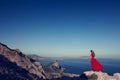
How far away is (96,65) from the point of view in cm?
4969

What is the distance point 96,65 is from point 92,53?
3.02 metres

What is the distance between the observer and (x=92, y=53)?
5031 centimetres
